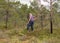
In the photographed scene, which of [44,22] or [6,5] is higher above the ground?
[6,5]

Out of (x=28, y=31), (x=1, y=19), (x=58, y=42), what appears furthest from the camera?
(x=1, y=19)

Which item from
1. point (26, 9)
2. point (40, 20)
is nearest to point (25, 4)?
point (26, 9)

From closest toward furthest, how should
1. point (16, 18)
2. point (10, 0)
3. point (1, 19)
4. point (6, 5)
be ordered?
point (6, 5), point (10, 0), point (16, 18), point (1, 19)

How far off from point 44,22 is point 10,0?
403cm

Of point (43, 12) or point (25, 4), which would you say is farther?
point (25, 4)

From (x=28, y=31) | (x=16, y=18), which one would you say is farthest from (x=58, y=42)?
(x=16, y=18)

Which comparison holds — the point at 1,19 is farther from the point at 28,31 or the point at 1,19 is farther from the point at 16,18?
the point at 28,31

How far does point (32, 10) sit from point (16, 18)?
2444 millimetres

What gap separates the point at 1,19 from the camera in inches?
1016

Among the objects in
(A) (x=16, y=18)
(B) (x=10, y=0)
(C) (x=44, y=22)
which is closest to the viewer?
(B) (x=10, y=0)

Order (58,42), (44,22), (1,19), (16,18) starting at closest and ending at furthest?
1. (58,42)
2. (44,22)
3. (16,18)
4. (1,19)

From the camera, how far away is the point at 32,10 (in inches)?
981

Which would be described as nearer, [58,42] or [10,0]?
[58,42]

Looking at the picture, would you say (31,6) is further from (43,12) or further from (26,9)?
(43,12)
